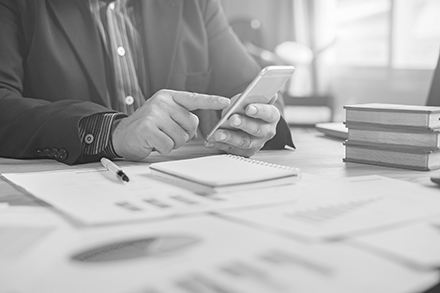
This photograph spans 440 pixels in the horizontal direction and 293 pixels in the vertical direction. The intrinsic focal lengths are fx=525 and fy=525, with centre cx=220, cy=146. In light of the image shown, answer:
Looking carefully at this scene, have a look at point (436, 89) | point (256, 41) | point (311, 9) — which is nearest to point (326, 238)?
point (436, 89)

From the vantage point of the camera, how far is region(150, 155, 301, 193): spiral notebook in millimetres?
662

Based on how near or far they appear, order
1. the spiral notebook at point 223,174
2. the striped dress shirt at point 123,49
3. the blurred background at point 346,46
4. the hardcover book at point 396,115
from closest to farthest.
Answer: the spiral notebook at point 223,174 → the hardcover book at point 396,115 → the striped dress shirt at point 123,49 → the blurred background at point 346,46

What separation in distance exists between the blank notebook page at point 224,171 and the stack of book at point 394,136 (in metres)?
0.24

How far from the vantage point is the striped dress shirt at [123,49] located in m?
1.45

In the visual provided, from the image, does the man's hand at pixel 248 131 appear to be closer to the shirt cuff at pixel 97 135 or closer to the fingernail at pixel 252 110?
the fingernail at pixel 252 110

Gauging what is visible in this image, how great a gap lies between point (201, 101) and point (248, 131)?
5.5 inches

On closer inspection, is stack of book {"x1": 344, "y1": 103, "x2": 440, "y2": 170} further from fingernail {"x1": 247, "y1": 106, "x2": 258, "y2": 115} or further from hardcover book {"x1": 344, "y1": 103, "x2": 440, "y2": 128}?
fingernail {"x1": 247, "y1": 106, "x2": 258, "y2": 115}

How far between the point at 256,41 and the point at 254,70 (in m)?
3.02

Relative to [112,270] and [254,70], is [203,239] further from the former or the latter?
[254,70]

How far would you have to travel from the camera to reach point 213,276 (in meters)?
0.36

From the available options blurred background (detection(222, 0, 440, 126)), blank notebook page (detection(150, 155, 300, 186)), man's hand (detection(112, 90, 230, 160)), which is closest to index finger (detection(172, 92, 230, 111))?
man's hand (detection(112, 90, 230, 160))

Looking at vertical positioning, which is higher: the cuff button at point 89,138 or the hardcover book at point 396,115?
the hardcover book at point 396,115

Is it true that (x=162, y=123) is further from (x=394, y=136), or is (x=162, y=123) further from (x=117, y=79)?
(x=117, y=79)

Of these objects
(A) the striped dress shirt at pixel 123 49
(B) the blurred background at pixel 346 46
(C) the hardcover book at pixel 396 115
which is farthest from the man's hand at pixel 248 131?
(B) the blurred background at pixel 346 46
